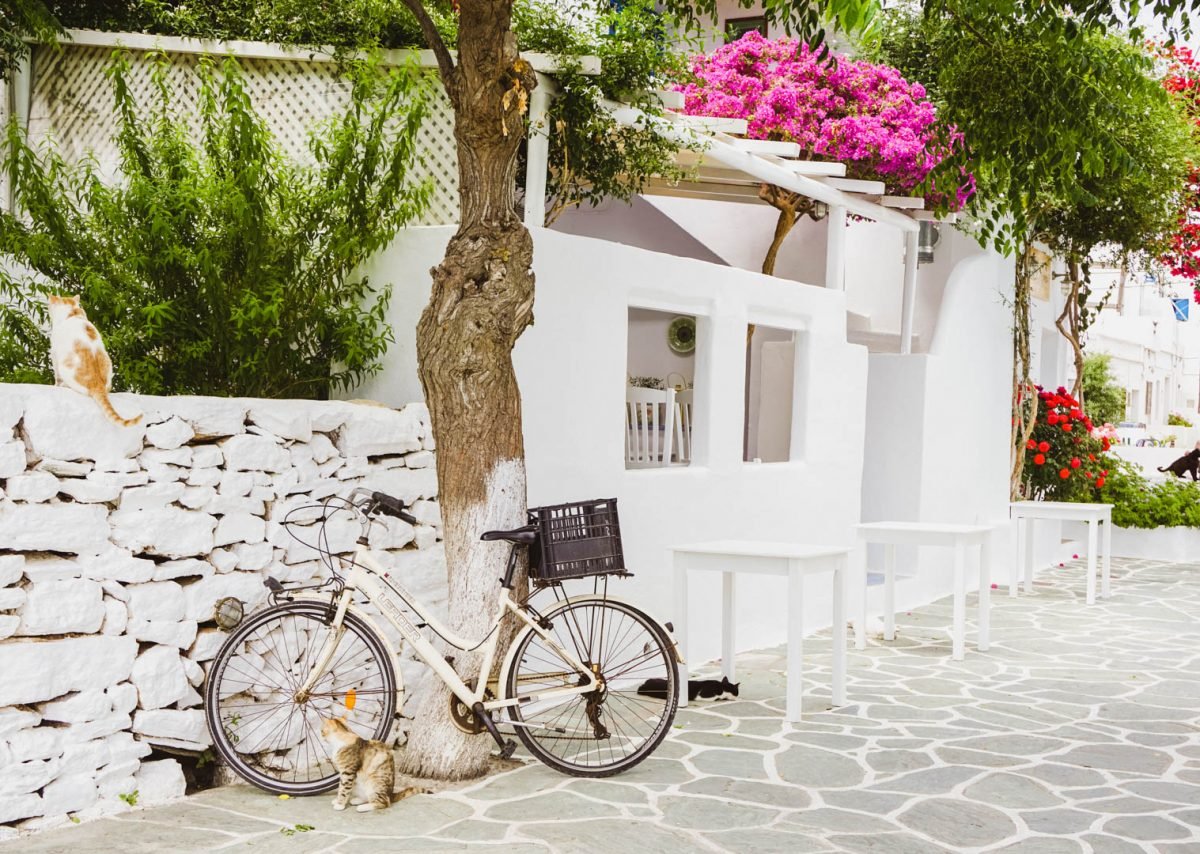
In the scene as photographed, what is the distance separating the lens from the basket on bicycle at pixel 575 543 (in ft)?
17.4

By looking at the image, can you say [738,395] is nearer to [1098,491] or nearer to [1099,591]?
[1099,591]

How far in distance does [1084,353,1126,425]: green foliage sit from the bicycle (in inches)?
1048

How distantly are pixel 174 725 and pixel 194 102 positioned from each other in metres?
3.77

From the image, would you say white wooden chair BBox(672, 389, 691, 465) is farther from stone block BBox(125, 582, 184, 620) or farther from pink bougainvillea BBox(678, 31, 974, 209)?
stone block BBox(125, 582, 184, 620)

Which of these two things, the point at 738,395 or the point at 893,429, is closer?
the point at 738,395

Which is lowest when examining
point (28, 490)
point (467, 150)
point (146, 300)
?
point (28, 490)

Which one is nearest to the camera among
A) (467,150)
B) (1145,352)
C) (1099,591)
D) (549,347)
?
(467,150)

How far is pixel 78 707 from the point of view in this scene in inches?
180

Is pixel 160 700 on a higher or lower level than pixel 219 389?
lower

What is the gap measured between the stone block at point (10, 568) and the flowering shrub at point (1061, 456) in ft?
38.1

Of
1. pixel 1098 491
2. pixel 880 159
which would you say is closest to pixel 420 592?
pixel 880 159

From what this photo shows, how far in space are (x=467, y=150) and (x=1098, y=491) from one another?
37.8ft

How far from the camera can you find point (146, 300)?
5676 millimetres

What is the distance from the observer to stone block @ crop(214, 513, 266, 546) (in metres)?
5.06
